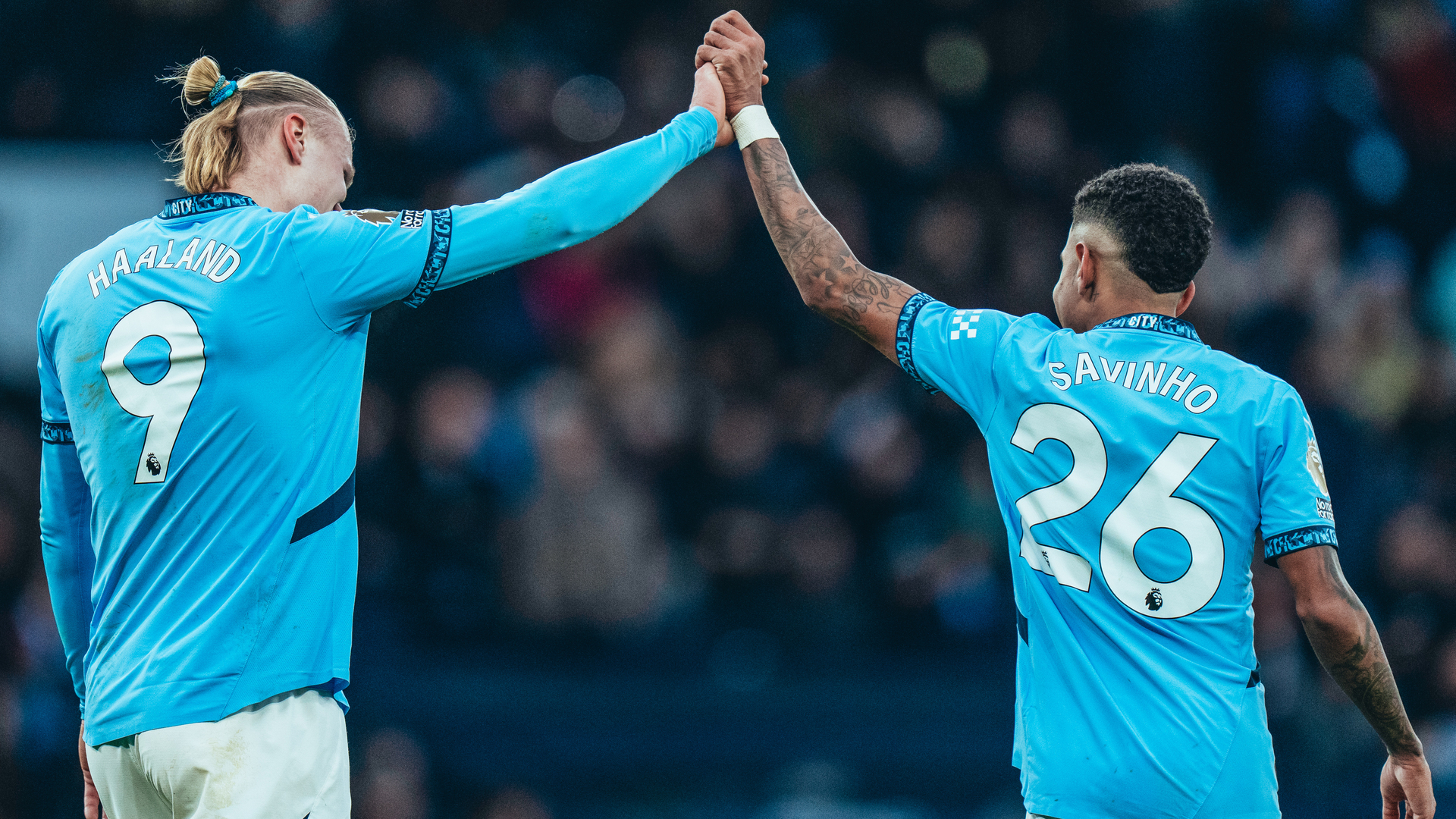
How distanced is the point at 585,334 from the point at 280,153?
543 centimetres

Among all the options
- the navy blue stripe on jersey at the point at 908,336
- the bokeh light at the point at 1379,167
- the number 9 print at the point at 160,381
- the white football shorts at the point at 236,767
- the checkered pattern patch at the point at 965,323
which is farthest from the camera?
the bokeh light at the point at 1379,167

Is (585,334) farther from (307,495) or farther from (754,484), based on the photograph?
(307,495)

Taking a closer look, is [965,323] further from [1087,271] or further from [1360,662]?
[1360,662]

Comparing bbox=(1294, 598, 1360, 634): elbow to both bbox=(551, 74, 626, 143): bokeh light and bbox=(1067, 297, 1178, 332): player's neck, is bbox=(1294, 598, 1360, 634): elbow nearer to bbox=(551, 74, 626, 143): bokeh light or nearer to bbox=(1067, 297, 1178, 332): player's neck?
bbox=(1067, 297, 1178, 332): player's neck

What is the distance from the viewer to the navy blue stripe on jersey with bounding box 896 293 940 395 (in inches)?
153

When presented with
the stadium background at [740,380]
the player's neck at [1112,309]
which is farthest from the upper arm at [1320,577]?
the stadium background at [740,380]

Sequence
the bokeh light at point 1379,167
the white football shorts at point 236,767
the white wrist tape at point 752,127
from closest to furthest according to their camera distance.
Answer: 1. the white football shorts at point 236,767
2. the white wrist tape at point 752,127
3. the bokeh light at point 1379,167

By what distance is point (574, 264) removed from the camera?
366 inches

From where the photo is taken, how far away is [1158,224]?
12.2 ft

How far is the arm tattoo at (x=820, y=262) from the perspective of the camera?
13.1ft

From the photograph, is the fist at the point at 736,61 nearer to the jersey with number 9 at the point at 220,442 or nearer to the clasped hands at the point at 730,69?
the clasped hands at the point at 730,69

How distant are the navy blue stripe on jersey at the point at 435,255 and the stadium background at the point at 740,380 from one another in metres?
4.68

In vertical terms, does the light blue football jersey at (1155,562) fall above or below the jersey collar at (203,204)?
below

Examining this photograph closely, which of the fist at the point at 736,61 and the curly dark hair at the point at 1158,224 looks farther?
the fist at the point at 736,61
